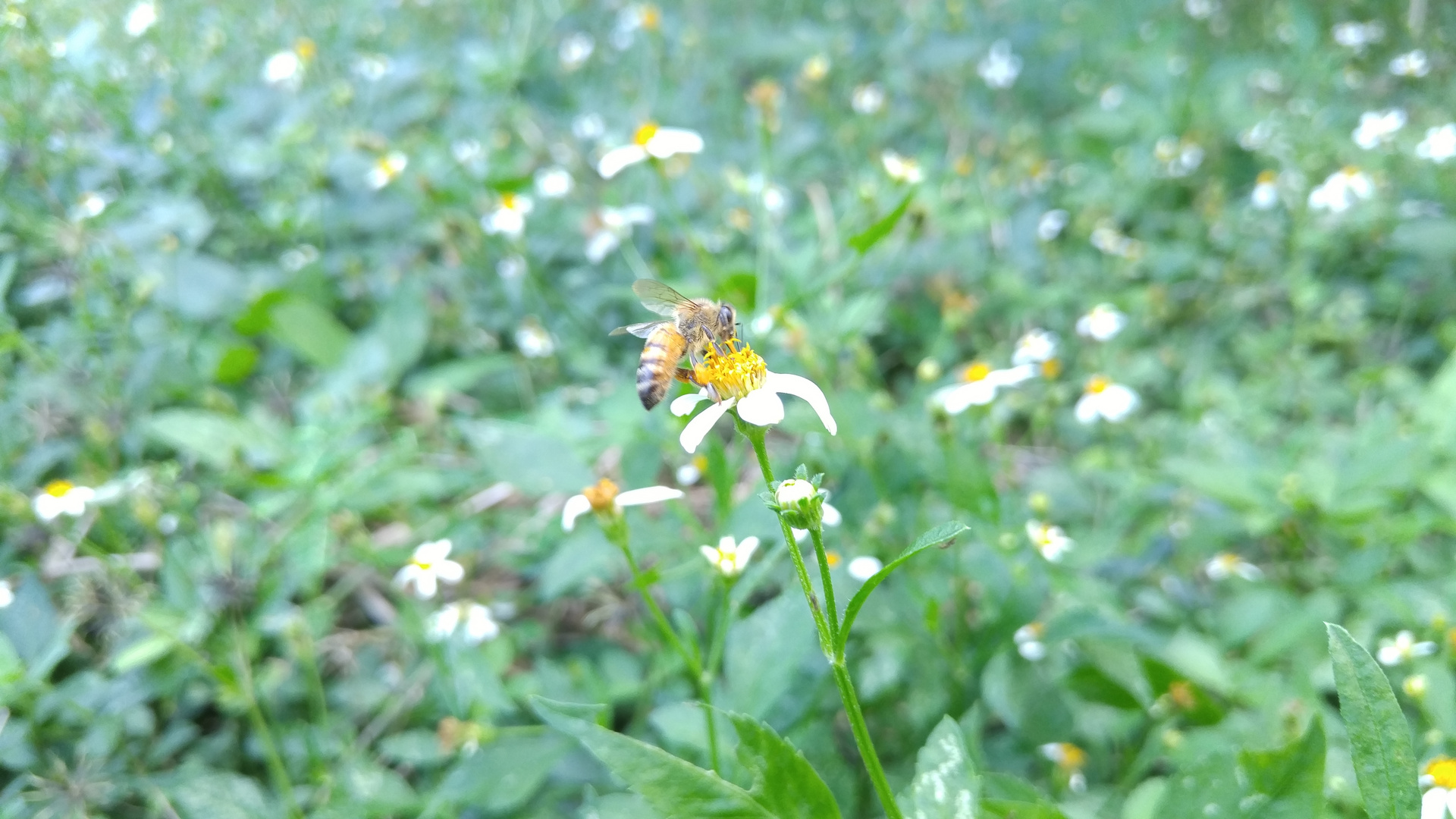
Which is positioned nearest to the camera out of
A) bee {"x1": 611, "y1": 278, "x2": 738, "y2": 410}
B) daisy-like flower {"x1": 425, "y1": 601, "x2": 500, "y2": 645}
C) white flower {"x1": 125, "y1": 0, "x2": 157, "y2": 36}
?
bee {"x1": 611, "y1": 278, "x2": 738, "y2": 410}

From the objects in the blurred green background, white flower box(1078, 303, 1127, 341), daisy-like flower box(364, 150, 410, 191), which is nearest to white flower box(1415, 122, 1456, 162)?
the blurred green background

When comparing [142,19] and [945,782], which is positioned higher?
[142,19]

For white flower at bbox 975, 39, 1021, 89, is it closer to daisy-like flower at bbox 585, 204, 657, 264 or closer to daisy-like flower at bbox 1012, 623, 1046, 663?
daisy-like flower at bbox 585, 204, 657, 264

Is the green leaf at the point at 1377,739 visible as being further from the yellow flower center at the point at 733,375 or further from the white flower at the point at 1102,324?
the white flower at the point at 1102,324

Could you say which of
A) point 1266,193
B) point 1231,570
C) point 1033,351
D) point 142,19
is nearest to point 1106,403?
point 1033,351

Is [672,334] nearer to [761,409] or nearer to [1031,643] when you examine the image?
[761,409]

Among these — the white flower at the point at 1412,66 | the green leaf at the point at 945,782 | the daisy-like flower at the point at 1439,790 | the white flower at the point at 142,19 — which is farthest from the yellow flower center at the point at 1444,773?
the white flower at the point at 142,19
